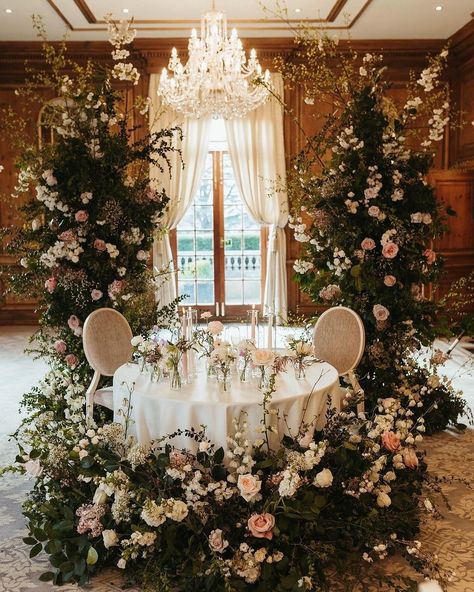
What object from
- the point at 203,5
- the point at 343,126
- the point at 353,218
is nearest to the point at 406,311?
the point at 353,218

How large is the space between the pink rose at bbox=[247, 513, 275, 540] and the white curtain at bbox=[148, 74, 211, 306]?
568 centimetres

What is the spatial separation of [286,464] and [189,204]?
19.2 feet

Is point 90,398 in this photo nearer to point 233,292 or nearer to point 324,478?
point 324,478

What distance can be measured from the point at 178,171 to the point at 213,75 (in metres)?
2.29

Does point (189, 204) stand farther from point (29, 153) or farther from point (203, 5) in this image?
point (29, 153)

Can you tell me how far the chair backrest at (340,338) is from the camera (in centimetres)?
416

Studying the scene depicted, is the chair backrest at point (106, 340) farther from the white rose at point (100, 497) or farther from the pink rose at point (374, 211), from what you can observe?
the pink rose at point (374, 211)

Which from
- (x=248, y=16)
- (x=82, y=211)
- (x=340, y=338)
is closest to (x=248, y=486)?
(x=340, y=338)

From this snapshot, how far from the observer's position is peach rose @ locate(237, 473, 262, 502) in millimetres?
2750

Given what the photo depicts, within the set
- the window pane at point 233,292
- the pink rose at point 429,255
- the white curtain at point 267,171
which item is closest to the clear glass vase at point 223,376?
the pink rose at point 429,255

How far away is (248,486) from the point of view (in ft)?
9.03

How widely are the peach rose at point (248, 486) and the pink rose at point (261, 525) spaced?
0.08 m

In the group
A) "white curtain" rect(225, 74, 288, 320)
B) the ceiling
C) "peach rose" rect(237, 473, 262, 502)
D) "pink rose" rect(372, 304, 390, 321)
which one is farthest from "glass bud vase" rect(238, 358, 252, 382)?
"white curtain" rect(225, 74, 288, 320)

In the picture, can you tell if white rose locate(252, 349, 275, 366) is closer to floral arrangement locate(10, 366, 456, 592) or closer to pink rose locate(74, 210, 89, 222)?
floral arrangement locate(10, 366, 456, 592)
